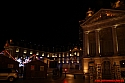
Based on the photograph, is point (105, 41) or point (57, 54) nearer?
point (105, 41)

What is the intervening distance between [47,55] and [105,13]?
70071mm

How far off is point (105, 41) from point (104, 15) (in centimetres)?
757

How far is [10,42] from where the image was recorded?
277 ft

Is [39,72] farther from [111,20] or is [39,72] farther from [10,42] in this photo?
[10,42]

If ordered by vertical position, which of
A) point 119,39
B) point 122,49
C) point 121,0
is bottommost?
point 122,49

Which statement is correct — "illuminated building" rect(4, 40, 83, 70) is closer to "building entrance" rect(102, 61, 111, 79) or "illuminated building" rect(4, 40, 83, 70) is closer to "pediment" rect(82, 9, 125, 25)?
"pediment" rect(82, 9, 125, 25)

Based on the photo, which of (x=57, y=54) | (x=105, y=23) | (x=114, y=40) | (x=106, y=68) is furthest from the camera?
(x=57, y=54)

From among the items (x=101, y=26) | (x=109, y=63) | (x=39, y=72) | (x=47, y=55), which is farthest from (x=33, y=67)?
(x=47, y=55)

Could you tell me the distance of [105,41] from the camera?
1722 inches

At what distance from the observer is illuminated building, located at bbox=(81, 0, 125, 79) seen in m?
39.8

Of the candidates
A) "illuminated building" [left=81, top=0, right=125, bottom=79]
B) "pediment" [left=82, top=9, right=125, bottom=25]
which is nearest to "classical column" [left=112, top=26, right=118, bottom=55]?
"illuminated building" [left=81, top=0, right=125, bottom=79]

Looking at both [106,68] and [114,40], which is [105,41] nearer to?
[114,40]

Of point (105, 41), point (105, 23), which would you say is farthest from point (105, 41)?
point (105, 23)

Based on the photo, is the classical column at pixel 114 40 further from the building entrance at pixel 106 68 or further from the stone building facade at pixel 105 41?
the building entrance at pixel 106 68
